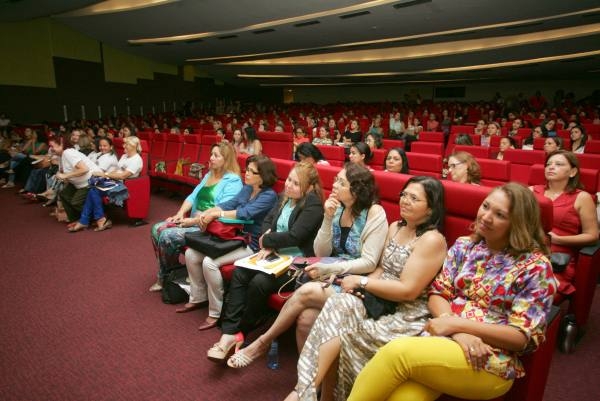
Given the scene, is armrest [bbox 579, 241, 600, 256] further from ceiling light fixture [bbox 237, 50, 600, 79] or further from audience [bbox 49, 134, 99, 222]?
ceiling light fixture [bbox 237, 50, 600, 79]

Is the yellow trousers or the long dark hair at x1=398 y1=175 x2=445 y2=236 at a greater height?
the long dark hair at x1=398 y1=175 x2=445 y2=236

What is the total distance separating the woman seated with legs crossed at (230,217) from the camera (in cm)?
229

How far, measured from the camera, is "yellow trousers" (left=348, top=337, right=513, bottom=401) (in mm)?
1179

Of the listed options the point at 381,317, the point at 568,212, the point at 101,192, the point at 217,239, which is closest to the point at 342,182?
the point at 381,317

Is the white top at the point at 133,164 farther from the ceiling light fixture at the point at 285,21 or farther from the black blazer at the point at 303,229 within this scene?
the ceiling light fixture at the point at 285,21

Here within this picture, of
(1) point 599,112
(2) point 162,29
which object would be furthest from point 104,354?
(1) point 599,112

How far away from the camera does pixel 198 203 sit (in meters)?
2.96

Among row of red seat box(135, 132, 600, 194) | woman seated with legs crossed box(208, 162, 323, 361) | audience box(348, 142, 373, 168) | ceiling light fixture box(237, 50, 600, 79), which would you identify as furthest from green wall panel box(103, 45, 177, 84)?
woman seated with legs crossed box(208, 162, 323, 361)

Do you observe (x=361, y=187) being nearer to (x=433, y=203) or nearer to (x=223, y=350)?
(x=433, y=203)

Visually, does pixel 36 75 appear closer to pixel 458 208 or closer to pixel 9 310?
pixel 9 310

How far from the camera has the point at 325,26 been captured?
381 inches

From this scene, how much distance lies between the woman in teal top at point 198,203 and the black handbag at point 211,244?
0.27m

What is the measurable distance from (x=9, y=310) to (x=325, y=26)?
9.26 meters

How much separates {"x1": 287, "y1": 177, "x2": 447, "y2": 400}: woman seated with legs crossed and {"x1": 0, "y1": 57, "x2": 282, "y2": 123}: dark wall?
12.5 m
